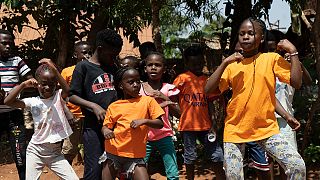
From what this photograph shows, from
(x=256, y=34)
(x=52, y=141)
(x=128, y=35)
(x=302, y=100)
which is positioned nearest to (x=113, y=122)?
(x=52, y=141)

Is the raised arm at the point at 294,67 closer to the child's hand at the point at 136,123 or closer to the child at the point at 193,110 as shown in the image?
the child's hand at the point at 136,123

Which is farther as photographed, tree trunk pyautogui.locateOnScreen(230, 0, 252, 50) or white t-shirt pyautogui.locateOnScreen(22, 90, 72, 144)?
tree trunk pyautogui.locateOnScreen(230, 0, 252, 50)

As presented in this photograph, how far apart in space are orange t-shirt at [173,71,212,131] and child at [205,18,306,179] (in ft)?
3.73

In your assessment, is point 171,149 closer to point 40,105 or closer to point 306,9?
Result: point 40,105

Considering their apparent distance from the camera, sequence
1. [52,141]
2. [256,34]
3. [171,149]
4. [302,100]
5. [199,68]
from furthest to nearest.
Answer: [302,100], [199,68], [171,149], [52,141], [256,34]

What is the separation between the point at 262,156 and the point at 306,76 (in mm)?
878

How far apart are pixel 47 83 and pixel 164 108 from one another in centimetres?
103

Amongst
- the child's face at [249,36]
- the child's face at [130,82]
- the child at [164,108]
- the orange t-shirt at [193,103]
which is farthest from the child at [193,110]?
the child's face at [249,36]

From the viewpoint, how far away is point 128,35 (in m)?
7.00

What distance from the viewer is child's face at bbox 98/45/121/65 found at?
155 inches

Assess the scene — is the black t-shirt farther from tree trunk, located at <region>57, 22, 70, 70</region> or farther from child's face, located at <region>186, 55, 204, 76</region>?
tree trunk, located at <region>57, 22, 70, 70</region>

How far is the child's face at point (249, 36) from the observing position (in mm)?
3681

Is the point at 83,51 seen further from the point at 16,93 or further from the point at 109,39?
the point at 109,39

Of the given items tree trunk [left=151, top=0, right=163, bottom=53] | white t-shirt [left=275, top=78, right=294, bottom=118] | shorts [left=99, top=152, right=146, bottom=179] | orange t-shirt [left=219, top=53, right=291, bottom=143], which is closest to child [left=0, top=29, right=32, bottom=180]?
shorts [left=99, top=152, right=146, bottom=179]
